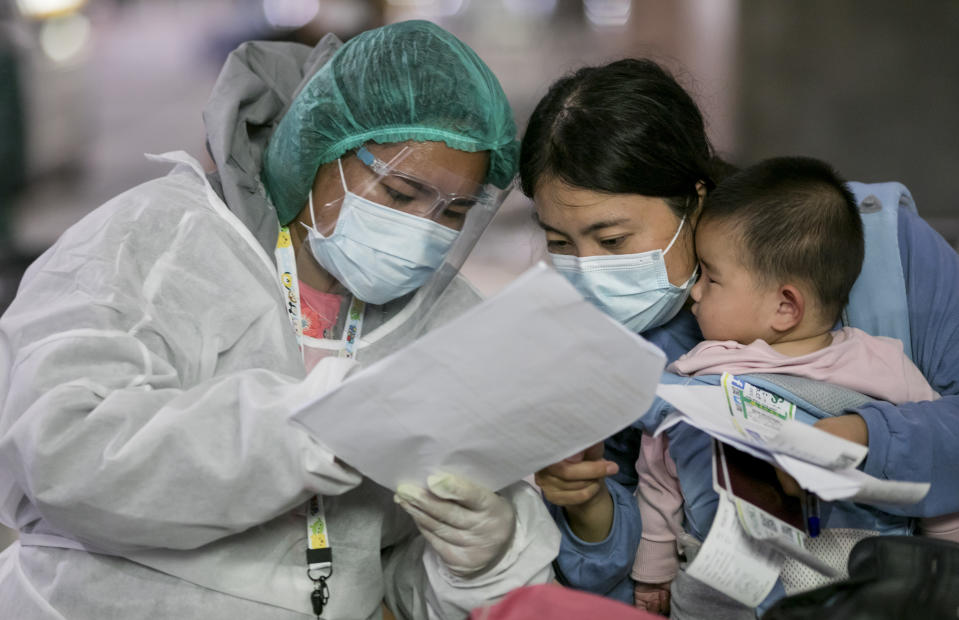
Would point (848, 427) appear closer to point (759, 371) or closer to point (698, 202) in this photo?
point (759, 371)

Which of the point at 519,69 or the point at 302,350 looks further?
the point at 519,69

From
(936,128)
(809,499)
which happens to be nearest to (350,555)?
(809,499)

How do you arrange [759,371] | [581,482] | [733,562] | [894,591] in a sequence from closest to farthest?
[894,591] < [733,562] < [581,482] < [759,371]

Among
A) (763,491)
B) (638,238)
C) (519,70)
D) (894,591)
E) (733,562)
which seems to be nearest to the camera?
(894,591)

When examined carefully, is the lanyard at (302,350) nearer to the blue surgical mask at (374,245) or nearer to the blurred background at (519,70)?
the blue surgical mask at (374,245)

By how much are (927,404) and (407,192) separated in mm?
1013

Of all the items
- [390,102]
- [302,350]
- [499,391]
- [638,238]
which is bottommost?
[302,350]

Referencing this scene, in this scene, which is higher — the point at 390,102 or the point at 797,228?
the point at 390,102

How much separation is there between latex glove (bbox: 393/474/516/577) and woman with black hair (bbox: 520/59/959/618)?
239mm

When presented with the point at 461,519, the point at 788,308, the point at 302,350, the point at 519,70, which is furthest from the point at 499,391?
the point at 519,70

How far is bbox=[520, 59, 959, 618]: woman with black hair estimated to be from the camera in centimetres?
168

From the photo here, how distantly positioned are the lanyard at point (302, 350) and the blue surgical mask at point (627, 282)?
45 cm

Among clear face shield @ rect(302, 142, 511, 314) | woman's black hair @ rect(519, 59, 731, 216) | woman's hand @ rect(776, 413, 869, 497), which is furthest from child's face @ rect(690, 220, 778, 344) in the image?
clear face shield @ rect(302, 142, 511, 314)

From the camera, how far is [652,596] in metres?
1.75
